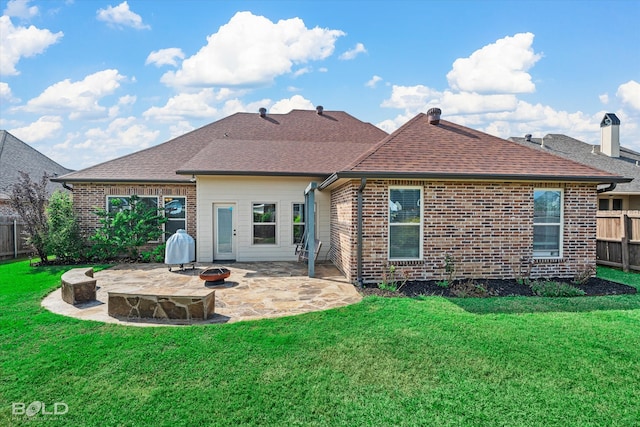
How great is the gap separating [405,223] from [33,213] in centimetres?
1235

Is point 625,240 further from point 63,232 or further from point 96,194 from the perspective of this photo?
point 63,232

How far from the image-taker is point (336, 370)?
412 cm

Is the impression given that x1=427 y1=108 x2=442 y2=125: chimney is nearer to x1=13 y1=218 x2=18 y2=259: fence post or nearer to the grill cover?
the grill cover

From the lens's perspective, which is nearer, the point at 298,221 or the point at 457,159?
the point at 457,159

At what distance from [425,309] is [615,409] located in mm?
2900

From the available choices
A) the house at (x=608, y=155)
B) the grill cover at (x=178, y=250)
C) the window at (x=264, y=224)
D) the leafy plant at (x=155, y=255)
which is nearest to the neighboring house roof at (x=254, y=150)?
the window at (x=264, y=224)

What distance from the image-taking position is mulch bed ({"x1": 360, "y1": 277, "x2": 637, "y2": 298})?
7.48 meters

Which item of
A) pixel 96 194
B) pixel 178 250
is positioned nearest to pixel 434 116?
pixel 178 250

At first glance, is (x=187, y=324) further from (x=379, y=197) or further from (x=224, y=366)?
(x=379, y=197)

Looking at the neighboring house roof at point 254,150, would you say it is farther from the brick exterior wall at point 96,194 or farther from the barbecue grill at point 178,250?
the barbecue grill at point 178,250

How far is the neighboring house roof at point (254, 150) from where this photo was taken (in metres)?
11.8

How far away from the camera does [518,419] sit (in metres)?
3.33

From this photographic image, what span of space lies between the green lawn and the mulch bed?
4.58 ft

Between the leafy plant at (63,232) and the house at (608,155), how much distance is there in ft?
74.8
